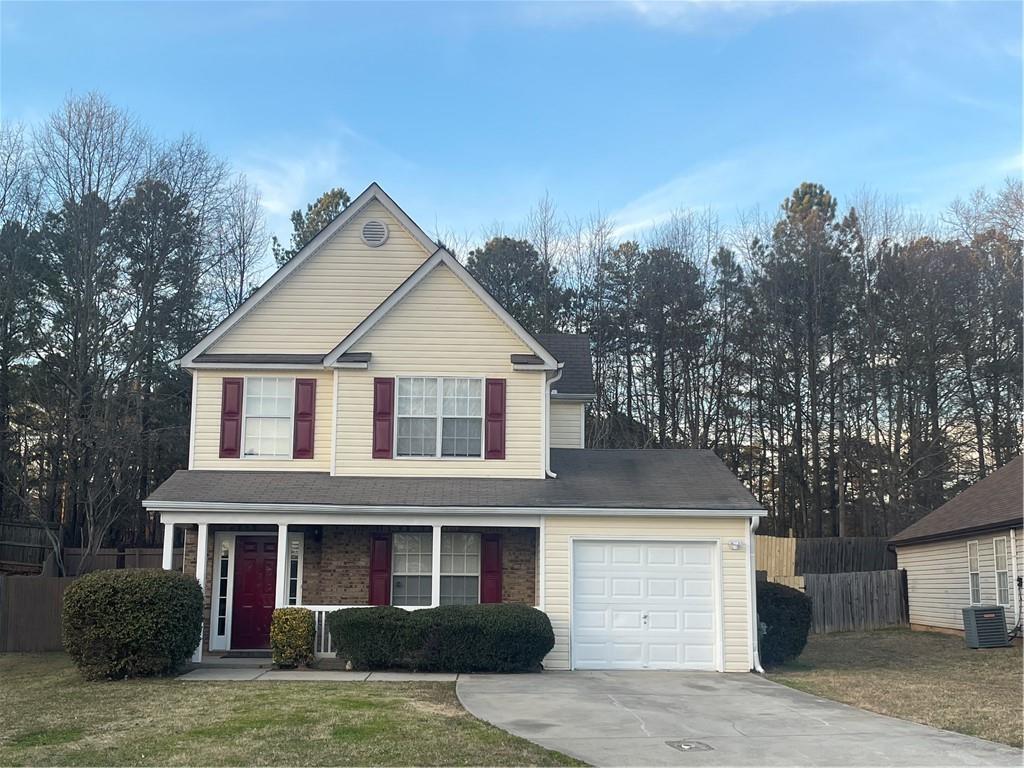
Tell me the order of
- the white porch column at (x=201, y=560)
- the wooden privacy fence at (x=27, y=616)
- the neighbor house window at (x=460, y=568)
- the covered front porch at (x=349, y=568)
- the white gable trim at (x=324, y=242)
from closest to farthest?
the white porch column at (x=201, y=560)
the covered front porch at (x=349, y=568)
the neighbor house window at (x=460, y=568)
the white gable trim at (x=324, y=242)
the wooden privacy fence at (x=27, y=616)

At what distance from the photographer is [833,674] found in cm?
1603

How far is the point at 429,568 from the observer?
17828 millimetres

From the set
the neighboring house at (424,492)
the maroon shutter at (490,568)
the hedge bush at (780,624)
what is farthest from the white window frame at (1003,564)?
the maroon shutter at (490,568)

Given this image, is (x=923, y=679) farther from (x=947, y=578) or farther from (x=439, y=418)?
(x=947, y=578)

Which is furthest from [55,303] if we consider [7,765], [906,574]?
[906,574]

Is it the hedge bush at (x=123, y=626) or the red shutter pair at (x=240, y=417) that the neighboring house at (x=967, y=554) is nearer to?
the red shutter pair at (x=240, y=417)

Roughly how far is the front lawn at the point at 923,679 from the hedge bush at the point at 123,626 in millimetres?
9346

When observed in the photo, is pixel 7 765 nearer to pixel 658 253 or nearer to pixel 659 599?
pixel 659 599

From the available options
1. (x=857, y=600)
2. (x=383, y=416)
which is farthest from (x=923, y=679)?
(x=857, y=600)

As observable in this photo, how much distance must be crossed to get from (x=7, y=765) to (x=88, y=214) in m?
23.5

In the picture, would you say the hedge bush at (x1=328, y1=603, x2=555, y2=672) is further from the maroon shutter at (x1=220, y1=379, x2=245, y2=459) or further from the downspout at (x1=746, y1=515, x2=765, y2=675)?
the maroon shutter at (x1=220, y1=379, x2=245, y2=459)

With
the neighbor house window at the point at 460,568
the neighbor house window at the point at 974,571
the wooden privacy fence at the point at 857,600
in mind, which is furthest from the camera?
the wooden privacy fence at the point at 857,600

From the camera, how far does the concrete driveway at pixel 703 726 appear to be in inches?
356

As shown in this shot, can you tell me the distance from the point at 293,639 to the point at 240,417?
4736 millimetres
